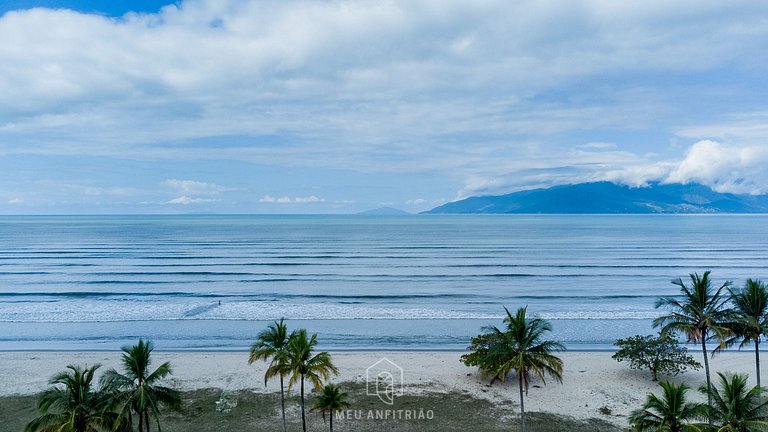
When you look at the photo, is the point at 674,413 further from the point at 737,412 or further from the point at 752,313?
the point at 752,313

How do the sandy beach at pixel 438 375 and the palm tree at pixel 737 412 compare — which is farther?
the sandy beach at pixel 438 375

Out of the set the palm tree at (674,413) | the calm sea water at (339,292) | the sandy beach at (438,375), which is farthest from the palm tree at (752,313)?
the calm sea water at (339,292)

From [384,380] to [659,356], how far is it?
1615 centimetres

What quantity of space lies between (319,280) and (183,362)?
3594cm

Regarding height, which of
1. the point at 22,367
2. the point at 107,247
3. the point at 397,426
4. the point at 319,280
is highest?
the point at 107,247

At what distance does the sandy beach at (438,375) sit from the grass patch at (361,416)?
0.96m

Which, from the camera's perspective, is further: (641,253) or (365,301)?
(641,253)

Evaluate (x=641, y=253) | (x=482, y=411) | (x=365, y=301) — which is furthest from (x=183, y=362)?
(x=641, y=253)

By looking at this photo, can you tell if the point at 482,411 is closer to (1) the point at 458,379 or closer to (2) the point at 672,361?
(1) the point at 458,379

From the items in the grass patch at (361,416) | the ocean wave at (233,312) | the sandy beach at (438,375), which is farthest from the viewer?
the ocean wave at (233,312)

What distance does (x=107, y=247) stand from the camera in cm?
11644

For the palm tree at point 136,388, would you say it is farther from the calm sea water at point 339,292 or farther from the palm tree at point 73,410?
the calm sea water at point 339,292

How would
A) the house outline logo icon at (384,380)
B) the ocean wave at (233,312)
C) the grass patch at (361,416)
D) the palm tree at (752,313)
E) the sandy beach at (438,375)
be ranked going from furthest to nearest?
the ocean wave at (233,312)
the house outline logo icon at (384,380)
the sandy beach at (438,375)
the grass patch at (361,416)
the palm tree at (752,313)

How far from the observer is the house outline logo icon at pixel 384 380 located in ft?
87.4
